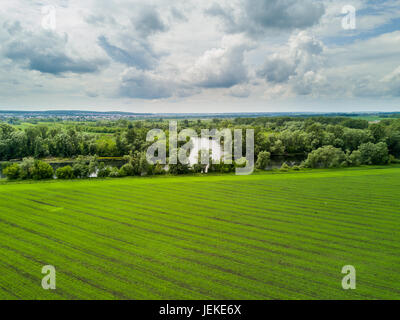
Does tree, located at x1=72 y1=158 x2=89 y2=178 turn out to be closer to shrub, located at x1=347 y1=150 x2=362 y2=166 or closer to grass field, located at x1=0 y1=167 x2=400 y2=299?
grass field, located at x1=0 y1=167 x2=400 y2=299

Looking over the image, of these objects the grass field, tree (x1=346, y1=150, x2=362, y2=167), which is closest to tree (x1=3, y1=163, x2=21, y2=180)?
the grass field

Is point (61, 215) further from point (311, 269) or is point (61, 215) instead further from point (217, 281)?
point (311, 269)

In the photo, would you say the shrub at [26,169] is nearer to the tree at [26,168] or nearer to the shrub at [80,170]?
the tree at [26,168]

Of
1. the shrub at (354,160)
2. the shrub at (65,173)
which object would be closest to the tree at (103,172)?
the shrub at (65,173)

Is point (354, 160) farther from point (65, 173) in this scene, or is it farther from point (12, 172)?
point (12, 172)

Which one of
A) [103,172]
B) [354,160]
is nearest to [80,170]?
[103,172]

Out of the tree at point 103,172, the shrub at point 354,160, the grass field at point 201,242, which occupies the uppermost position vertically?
the shrub at point 354,160
